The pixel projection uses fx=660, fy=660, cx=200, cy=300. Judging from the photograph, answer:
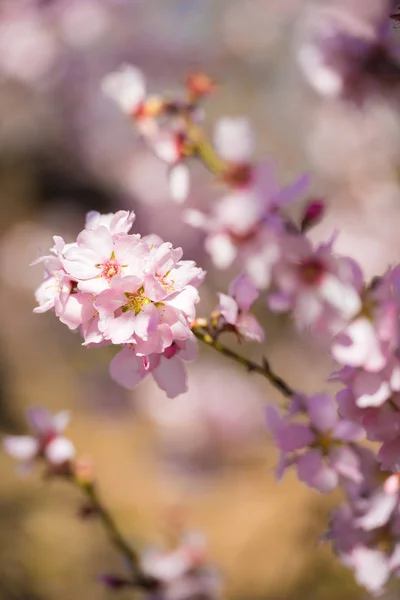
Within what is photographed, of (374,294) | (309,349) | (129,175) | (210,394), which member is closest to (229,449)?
(210,394)

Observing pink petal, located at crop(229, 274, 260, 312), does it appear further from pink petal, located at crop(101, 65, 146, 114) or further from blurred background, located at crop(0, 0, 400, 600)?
blurred background, located at crop(0, 0, 400, 600)

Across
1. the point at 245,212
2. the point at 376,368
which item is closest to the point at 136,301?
the point at 376,368

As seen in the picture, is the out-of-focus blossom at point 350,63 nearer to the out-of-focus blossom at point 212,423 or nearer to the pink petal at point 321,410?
the pink petal at point 321,410

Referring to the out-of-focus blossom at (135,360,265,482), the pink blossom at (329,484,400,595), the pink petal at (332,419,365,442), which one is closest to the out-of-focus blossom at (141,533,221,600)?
the pink blossom at (329,484,400,595)

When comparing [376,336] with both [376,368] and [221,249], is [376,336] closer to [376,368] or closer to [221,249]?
[376,368]

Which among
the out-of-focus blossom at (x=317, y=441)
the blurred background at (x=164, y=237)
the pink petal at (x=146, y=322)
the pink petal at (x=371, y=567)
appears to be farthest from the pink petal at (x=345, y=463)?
the blurred background at (x=164, y=237)

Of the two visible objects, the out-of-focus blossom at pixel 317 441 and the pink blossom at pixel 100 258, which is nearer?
the pink blossom at pixel 100 258

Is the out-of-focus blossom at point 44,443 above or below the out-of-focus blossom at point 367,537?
above
